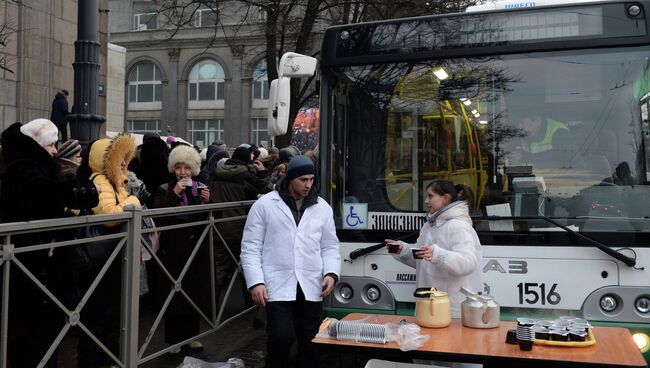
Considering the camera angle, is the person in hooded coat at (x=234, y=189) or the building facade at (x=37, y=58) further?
the building facade at (x=37, y=58)

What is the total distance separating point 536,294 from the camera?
4.28 m

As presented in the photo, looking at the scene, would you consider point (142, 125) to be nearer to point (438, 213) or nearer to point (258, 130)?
point (258, 130)

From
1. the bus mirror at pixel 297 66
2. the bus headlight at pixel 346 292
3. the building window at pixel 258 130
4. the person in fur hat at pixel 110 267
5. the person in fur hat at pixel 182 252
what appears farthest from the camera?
the building window at pixel 258 130

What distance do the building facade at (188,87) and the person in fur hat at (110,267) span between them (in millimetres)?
39466

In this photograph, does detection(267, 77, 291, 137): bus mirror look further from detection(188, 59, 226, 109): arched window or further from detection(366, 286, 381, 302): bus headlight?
detection(188, 59, 226, 109): arched window

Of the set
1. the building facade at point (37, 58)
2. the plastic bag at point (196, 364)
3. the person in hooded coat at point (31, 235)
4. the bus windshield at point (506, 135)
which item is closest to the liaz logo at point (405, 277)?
the bus windshield at point (506, 135)

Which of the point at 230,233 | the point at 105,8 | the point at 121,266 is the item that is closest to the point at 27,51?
the point at 105,8

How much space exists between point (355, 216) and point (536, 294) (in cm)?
140

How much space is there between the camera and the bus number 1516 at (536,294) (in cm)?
425

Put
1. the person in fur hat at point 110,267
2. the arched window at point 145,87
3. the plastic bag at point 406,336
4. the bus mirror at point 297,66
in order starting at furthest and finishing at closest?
the arched window at point 145,87, the bus mirror at point 297,66, the person in fur hat at point 110,267, the plastic bag at point 406,336

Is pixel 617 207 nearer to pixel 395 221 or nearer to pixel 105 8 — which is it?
pixel 395 221

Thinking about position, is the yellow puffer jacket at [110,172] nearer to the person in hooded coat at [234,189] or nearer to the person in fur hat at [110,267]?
the person in fur hat at [110,267]

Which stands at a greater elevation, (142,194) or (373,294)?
(142,194)

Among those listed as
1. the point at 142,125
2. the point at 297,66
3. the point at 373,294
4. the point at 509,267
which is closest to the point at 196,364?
the point at 373,294
